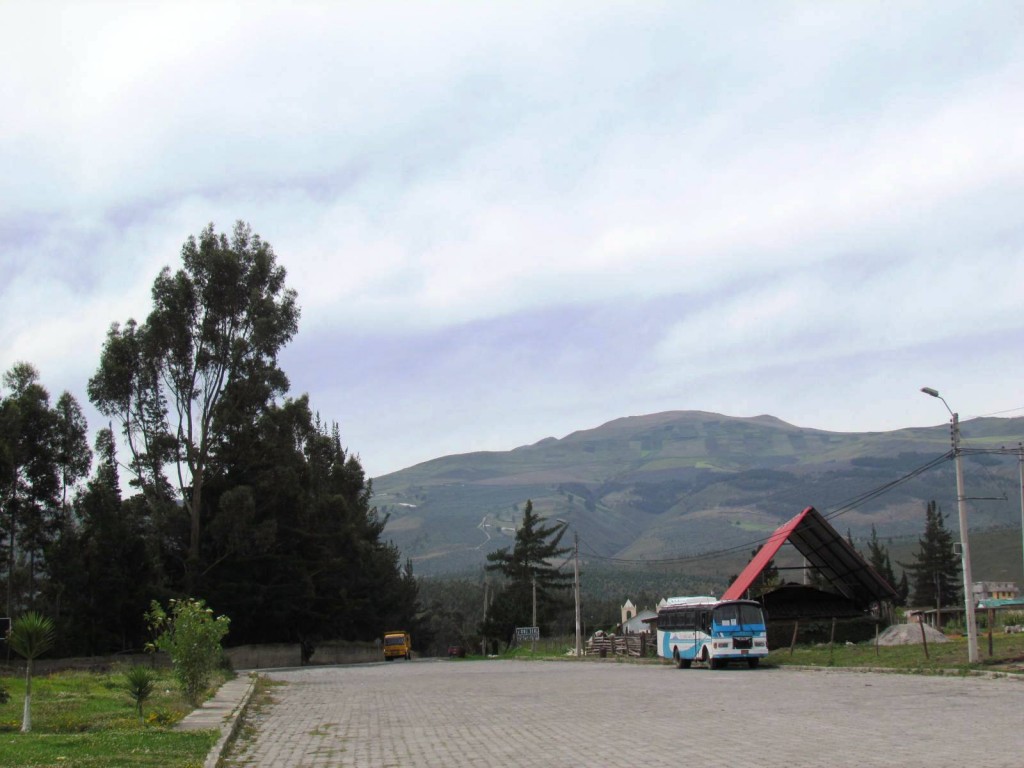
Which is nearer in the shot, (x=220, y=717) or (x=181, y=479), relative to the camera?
(x=220, y=717)

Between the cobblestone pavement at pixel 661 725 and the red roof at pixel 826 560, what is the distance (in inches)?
736

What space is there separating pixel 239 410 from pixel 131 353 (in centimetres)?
675

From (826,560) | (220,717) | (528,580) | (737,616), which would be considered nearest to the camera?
(220,717)

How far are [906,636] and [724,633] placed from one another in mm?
10004

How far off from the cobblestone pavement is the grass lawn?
93 cm

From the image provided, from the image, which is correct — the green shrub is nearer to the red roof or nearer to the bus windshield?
the bus windshield

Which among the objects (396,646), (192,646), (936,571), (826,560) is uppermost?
(826,560)

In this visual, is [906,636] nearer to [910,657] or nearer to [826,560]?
[826,560]

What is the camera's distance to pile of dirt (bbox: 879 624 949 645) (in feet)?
130

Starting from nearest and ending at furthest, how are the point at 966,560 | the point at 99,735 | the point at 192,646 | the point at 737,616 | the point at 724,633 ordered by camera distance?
the point at 99,735 → the point at 192,646 → the point at 966,560 → the point at 724,633 → the point at 737,616

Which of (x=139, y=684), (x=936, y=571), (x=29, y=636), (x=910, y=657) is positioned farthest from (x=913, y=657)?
(x=936, y=571)

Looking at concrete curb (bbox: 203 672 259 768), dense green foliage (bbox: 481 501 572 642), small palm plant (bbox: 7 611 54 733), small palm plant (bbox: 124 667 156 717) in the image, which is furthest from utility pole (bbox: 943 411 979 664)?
dense green foliage (bbox: 481 501 572 642)

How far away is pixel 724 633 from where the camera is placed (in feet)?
113

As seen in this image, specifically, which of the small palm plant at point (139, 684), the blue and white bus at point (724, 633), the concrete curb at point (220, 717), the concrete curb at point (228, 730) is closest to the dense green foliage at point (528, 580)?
the blue and white bus at point (724, 633)
